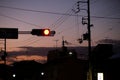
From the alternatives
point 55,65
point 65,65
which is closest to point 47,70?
point 55,65

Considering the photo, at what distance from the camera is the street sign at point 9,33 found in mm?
27188

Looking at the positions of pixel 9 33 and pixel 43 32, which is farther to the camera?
pixel 9 33

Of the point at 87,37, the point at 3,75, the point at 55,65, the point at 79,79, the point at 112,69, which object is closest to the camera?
the point at 87,37

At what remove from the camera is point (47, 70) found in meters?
65.1

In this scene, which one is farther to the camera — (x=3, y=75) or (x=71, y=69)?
(x=3, y=75)

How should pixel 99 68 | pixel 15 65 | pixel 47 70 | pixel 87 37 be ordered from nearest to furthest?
1. pixel 87 37
2. pixel 99 68
3. pixel 47 70
4. pixel 15 65

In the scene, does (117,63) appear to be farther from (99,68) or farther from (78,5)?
(78,5)

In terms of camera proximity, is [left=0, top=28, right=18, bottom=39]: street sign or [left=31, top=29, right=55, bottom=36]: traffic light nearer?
[left=31, top=29, right=55, bottom=36]: traffic light

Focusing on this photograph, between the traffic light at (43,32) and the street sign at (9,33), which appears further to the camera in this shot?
the street sign at (9,33)

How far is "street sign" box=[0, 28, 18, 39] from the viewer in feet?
89.2

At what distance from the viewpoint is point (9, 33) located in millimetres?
27672

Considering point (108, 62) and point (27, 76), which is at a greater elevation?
point (108, 62)

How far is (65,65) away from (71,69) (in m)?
1.41

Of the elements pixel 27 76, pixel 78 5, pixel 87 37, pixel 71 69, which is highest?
pixel 78 5
